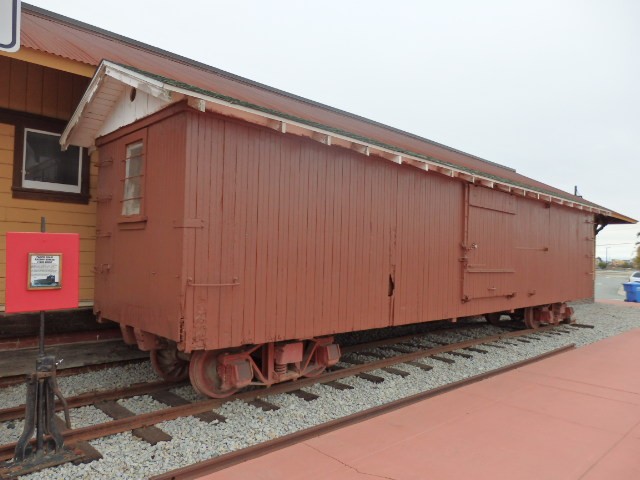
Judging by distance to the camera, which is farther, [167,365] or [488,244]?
[488,244]

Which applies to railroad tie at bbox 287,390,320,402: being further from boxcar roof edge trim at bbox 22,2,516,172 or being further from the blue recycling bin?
the blue recycling bin

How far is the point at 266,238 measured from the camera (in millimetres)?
4762

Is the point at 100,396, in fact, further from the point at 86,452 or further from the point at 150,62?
the point at 150,62

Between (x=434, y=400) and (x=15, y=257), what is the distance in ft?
14.1

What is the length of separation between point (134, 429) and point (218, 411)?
0.83 meters

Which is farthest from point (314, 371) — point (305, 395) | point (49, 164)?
point (49, 164)

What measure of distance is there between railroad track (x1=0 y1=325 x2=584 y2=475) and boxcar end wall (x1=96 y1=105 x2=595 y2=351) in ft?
2.14

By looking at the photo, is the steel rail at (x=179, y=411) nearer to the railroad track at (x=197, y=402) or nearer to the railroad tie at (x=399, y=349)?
the railroad track at (x=197, y=402)

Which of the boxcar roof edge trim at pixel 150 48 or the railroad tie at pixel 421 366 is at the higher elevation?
the boxcar roof edge trim at pixel 150 48

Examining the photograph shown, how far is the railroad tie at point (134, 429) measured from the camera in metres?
3.79

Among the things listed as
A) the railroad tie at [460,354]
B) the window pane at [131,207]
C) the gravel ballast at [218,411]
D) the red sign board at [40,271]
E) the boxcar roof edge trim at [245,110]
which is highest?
the boxcar roof edge trim at [245,110]

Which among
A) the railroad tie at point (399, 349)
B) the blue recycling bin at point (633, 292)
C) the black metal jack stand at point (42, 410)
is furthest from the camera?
the blue recycling bin at point (633, 292)

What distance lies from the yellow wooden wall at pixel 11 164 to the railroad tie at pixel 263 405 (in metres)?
3.01

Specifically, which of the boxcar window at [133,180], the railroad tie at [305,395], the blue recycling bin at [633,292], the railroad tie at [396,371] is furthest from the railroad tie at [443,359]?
the blue recycling bin at [633,292]
